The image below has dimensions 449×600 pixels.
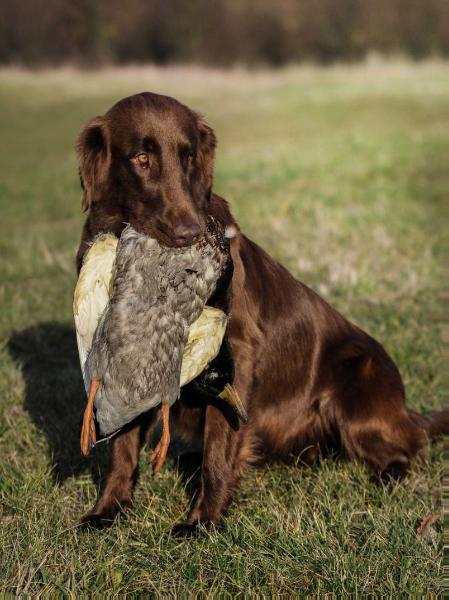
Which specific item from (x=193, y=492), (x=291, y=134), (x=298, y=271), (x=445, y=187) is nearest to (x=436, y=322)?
(x=298, y=271)

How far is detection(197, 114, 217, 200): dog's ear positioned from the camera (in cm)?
315

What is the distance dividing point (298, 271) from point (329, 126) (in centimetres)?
1252

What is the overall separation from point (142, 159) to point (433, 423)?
5.75ft

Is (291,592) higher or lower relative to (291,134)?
higher

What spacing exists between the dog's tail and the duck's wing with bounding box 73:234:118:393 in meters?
1.64

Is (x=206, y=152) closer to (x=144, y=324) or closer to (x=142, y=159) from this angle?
(x=142, y=159)

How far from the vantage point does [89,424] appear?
8.06 ft

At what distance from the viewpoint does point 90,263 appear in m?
2.48

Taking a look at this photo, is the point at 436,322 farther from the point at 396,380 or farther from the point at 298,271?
the point at 396,380

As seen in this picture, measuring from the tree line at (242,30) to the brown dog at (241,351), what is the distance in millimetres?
19488

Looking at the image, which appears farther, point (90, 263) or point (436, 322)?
point (436, 322)

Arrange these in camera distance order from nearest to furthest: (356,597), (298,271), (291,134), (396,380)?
(356,597), (396,380), (298,271), (291,134)

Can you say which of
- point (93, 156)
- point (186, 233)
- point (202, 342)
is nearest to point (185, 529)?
point (202, 342)

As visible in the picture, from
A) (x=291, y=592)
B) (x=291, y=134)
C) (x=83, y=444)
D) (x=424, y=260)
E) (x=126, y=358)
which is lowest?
(x=291, y=134)
